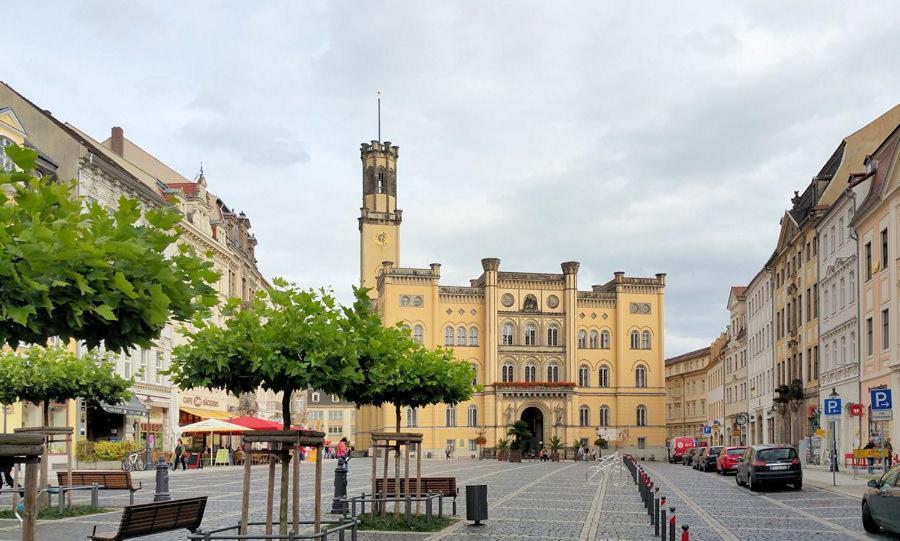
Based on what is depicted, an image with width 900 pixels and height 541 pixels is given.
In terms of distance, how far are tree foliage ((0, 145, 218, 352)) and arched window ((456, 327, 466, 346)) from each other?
94463mm

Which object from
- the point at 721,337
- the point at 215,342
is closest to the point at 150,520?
the point at 215,342

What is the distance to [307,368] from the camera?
15398 millimetres

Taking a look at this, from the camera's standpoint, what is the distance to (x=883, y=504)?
709 inches

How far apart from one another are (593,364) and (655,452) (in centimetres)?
972

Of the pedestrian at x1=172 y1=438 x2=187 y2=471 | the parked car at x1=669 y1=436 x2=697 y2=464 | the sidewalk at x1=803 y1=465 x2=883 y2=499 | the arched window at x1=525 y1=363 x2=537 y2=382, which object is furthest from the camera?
the arched window at x1=525 y1=363 x2=537 y2=382

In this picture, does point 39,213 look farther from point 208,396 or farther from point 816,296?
point 208,396

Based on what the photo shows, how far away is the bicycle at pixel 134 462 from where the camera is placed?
148ft

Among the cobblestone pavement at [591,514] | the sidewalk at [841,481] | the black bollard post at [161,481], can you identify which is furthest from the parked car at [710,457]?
the black bollard post at [161,481]

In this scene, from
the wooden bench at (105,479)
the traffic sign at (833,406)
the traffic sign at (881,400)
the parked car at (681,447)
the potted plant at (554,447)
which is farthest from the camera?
the potted plant at (554,447)

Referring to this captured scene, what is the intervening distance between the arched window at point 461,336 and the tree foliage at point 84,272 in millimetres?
94463

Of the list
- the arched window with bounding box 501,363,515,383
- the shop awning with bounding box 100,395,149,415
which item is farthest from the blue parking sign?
the arched window with bounding box 501,363,515,383

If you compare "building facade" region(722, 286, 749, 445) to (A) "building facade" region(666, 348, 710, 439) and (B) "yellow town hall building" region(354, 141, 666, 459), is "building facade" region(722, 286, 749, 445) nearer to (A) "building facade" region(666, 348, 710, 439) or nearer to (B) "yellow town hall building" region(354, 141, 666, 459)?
(B) "yellow town hall building" region(354, 141, 666, 459)

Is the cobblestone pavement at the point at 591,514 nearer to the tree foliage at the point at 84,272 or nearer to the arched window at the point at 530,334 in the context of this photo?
the tree foliage at the point at 84,272

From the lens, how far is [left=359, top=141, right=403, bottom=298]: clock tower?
114 metres
